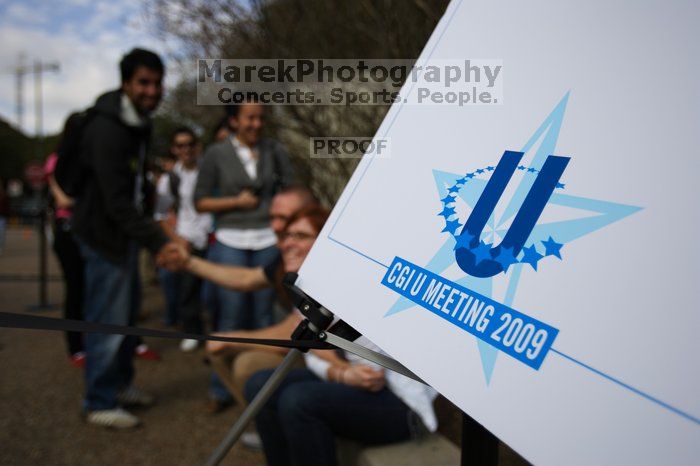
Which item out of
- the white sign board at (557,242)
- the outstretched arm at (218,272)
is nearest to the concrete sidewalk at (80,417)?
the outstretched arm at (218,272)

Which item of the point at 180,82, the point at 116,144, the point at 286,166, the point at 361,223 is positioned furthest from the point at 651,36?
the point at 180,82

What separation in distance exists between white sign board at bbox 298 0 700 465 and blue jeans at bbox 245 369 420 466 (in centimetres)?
89

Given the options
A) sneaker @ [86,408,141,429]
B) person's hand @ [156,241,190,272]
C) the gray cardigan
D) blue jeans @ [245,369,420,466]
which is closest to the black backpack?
person's hand @ [156,241,190,272]

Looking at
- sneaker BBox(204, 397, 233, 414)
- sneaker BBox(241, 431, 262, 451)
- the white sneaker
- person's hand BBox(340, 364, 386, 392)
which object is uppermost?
person's hand BBox(340, 364, 386, 392)

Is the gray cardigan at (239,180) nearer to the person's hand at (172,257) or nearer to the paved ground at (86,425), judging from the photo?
the person's hand at (172,257)

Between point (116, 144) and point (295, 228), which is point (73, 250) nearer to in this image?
point (116, 144)

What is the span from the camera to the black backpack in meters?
2.65

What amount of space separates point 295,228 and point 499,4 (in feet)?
4.50

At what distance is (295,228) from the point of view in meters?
2.08

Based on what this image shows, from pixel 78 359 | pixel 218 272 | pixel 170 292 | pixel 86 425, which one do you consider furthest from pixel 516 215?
pixel 170 292

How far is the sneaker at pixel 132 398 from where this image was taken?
304 cm

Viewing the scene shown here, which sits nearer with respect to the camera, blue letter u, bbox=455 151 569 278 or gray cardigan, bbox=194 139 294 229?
blue letter u, bbox=455 151 569 278

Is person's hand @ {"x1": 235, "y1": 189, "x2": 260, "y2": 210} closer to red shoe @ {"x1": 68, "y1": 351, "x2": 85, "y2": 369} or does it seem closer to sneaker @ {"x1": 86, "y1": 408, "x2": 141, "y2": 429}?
sneaker @ {"x1": 86, "y1": 408, "x2": 141, "y2": 429}

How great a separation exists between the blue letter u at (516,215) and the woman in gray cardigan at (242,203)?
2.33 metres
